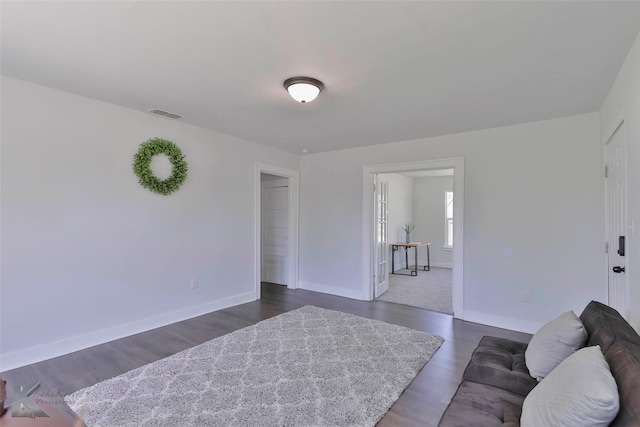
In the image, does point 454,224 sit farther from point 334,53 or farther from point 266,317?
point 334,53

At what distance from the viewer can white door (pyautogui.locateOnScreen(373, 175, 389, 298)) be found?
5.11 meters

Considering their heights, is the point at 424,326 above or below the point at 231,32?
below

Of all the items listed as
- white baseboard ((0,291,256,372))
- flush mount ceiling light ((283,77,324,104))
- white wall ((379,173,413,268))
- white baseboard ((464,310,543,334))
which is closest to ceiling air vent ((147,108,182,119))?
flush mount ceiling light ((283,77,324,104))

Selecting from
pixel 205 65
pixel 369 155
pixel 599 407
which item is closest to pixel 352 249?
pixel 369 155

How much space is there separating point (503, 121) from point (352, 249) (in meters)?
2.70

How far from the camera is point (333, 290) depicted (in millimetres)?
5281

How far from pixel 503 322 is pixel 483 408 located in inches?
108

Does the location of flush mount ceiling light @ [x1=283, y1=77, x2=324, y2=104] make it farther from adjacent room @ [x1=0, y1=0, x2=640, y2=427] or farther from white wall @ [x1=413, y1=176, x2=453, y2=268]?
white wall @ [x1=413, y1=176, x2=453, y2=268]

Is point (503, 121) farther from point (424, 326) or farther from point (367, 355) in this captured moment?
point (367, 355)

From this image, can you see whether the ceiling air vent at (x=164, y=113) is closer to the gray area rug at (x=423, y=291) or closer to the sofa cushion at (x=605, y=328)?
the gray area rug at (x=423, y=291)

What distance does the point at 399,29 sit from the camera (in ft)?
6.24

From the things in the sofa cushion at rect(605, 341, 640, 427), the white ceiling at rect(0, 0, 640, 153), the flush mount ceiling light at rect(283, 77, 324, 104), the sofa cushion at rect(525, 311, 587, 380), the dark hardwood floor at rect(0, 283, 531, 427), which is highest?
the white ceiling at rect(0, 0, 640, 153)

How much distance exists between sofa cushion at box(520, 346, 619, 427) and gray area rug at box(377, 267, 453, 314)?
3186 mm

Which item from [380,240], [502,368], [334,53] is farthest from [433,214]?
[334,53]
